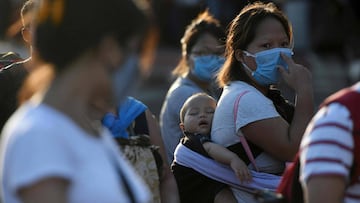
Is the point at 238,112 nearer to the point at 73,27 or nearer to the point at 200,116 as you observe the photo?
the point at 200,116

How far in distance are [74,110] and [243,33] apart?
2.26m

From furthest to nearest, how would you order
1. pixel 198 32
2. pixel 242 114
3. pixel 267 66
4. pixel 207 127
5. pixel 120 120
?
pixel 198 32 < pixel 207 127 < pixel 267 66 < pixel 242 114 < pixel 120 120

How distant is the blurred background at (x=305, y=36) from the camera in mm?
16234

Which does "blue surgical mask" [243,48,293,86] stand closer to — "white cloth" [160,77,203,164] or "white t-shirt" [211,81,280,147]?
"white t-shirt" [211,81,280,147]

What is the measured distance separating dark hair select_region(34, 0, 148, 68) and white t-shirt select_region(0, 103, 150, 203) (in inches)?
6.4

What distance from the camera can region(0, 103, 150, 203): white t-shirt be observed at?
10.0 ft

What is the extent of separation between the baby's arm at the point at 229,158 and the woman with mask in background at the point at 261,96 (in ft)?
0.15

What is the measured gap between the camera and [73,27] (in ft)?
10.5

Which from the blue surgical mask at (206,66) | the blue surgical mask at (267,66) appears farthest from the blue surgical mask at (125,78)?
Answer: the blue surgical mask at (206,66)

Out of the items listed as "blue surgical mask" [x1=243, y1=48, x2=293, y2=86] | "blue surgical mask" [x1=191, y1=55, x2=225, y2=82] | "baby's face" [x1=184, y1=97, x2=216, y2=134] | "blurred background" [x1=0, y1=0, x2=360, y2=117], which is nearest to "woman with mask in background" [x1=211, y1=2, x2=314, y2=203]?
"blue surgical mask" [x1=243, y1=48, x2=293, y2=86]

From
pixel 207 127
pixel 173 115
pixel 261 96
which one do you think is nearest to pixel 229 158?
pixel 261 96

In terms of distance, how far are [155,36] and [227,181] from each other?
1.97 meters

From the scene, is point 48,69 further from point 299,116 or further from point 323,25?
point 323,25

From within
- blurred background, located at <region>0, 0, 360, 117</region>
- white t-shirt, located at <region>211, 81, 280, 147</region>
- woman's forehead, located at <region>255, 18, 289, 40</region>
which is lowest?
blurred background, located at <region>0, 0, 360, 117</region>
